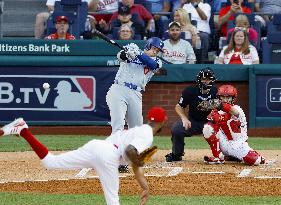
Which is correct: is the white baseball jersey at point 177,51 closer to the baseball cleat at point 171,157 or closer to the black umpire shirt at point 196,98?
the black umpire shirt at point 196,98

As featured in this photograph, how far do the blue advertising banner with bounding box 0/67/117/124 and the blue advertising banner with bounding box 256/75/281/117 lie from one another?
2.56 m

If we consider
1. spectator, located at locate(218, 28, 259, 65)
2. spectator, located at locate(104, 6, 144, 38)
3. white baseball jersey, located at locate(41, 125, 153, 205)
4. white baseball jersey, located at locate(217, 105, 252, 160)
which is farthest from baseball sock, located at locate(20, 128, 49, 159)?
spectator, located at locate(104, 6, 144, 38)

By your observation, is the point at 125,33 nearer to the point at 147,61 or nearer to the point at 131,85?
the point at 131,85

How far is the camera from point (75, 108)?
16.8m

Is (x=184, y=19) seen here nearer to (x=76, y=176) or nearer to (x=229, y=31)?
(x=229, y=31)

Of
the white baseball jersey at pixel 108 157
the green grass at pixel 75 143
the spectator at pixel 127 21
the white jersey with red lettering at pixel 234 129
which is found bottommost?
Result: the green grass at pixel 75 143

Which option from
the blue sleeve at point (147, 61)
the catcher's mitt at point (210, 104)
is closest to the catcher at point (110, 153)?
the blue sleeve at point (147, 61)

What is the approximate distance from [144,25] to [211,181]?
661 centimetres

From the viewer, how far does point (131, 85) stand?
12203 millimetres

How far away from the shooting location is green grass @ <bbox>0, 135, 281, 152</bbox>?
15.3 meters

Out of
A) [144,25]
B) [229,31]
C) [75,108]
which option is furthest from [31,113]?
[229,31]

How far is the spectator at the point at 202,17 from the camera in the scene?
57.8 feet

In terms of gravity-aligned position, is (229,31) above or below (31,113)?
above

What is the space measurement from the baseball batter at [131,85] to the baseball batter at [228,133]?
1161mm
